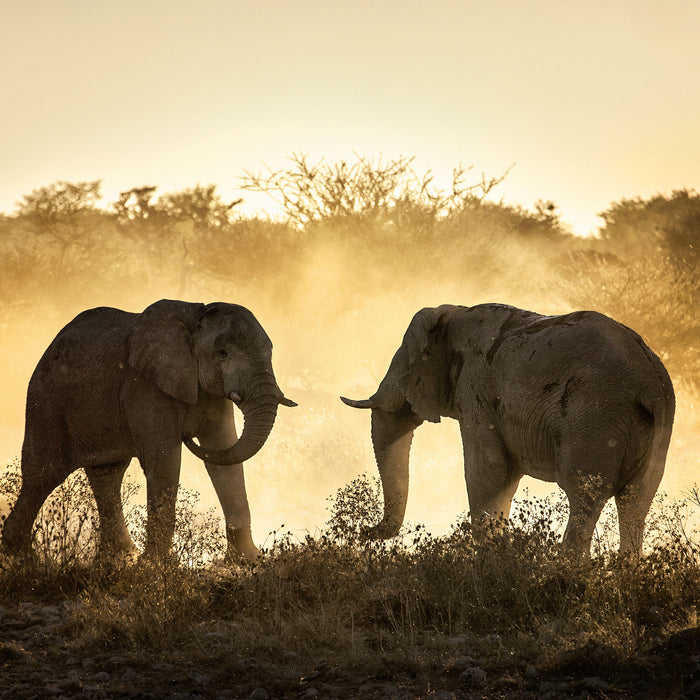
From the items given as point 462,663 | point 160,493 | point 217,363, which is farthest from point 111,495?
point 462,663

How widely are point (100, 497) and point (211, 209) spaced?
2347 cm

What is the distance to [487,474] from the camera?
9633 millimetres

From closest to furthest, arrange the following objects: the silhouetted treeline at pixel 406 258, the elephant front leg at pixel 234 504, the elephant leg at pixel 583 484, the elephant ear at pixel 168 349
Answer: the elephant leg at pixel 583 484, the elephant ear at pixel 168 349, the elephant front leg at pixel 234 504, the silhouetted treeline at pixel 406 258

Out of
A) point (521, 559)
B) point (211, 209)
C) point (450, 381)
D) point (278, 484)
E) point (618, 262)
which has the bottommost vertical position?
point (521, 559)

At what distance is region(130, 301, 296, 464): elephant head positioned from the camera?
9.80 m

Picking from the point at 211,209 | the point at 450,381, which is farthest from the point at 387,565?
the point at 211,209

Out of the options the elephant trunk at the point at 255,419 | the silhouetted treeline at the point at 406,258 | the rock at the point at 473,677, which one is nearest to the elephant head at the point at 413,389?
the elephant trunk at the point at 255,419

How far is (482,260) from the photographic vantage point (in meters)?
27.4

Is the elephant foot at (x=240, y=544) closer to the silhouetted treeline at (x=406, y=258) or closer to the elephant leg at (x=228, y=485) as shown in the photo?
the elephant leg at (x=228, y=485)

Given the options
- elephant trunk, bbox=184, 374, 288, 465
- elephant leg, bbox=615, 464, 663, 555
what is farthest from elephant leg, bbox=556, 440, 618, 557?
elephant trunk, bbox=184, 374, 288, 465

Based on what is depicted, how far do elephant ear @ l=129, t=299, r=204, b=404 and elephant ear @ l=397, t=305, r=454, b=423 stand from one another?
1921 millimetres

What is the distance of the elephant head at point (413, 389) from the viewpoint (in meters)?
10.4

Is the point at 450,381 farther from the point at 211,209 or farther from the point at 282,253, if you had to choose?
the point at 211,209

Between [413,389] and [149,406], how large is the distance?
A: 2.35 metres
